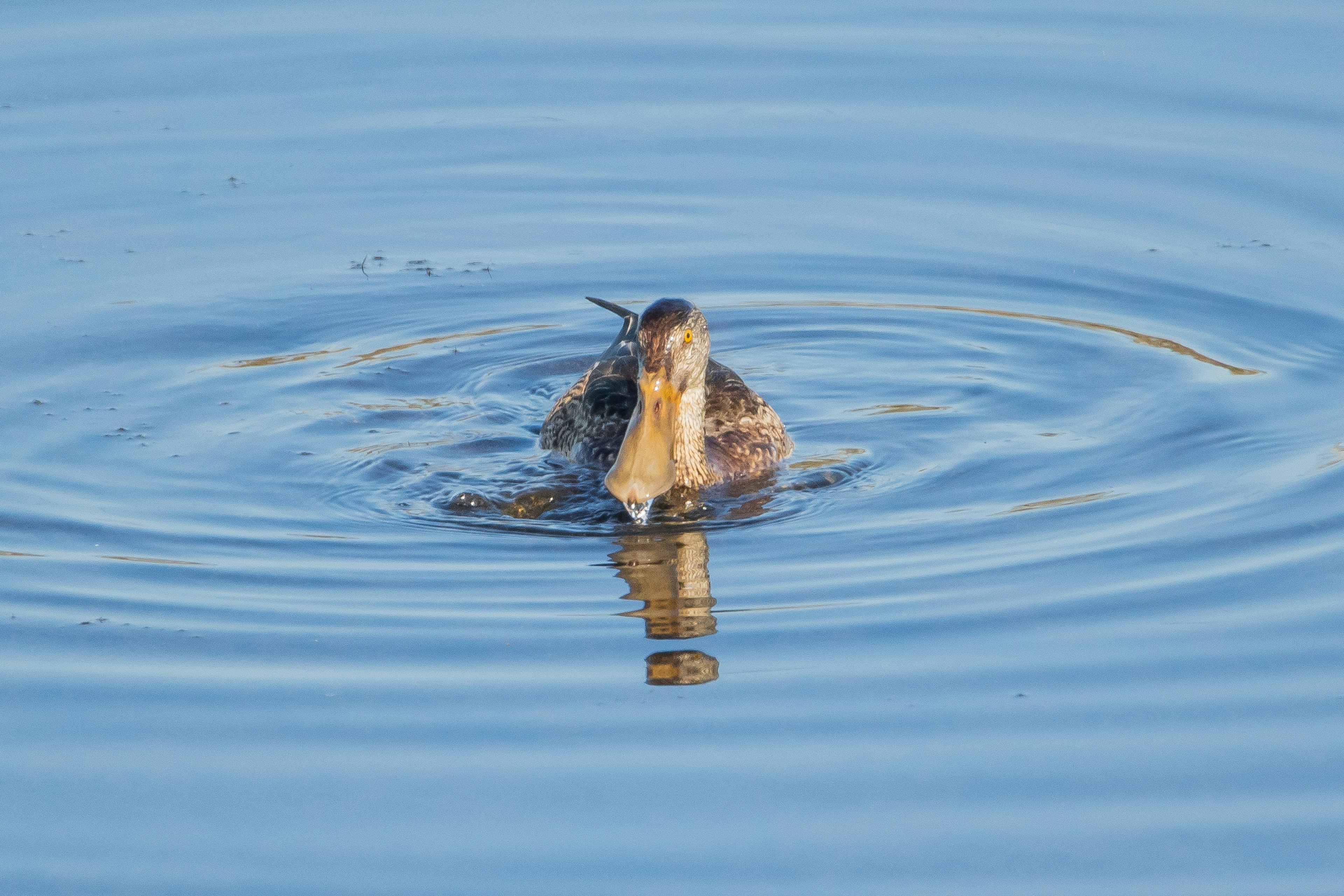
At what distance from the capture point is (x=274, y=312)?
37.6 feet

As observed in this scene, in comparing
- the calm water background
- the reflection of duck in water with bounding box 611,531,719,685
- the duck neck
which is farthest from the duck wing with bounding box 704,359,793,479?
the reflection of duck in water with bounding box 611,531,719,685

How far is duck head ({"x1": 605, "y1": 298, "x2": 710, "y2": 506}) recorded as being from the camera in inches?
327

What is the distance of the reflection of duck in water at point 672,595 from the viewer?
6.70 meters

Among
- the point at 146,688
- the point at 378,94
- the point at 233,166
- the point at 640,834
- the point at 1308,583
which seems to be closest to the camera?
the point at 640,834

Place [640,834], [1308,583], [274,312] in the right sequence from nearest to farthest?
[640,834] < [1308,583] < [274,312]

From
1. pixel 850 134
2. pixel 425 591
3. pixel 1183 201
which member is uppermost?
pixel 850 134

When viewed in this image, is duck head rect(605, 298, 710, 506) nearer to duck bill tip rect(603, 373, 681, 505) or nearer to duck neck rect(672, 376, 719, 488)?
duck bill tip rect(603, 373, 681, 505)

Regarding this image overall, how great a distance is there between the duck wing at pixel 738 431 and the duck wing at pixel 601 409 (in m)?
0.42

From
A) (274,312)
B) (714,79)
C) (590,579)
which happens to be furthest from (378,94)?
(590,579)

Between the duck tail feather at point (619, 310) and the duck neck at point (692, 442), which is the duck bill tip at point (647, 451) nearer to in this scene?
the duck neck at point (692, 442)

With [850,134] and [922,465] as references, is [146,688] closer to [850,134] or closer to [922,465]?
[922,465]

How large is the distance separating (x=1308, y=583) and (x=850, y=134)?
23.7 ft

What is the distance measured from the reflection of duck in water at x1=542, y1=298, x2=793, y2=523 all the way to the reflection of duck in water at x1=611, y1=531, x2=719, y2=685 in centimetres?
26

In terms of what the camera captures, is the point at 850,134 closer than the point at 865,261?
No
